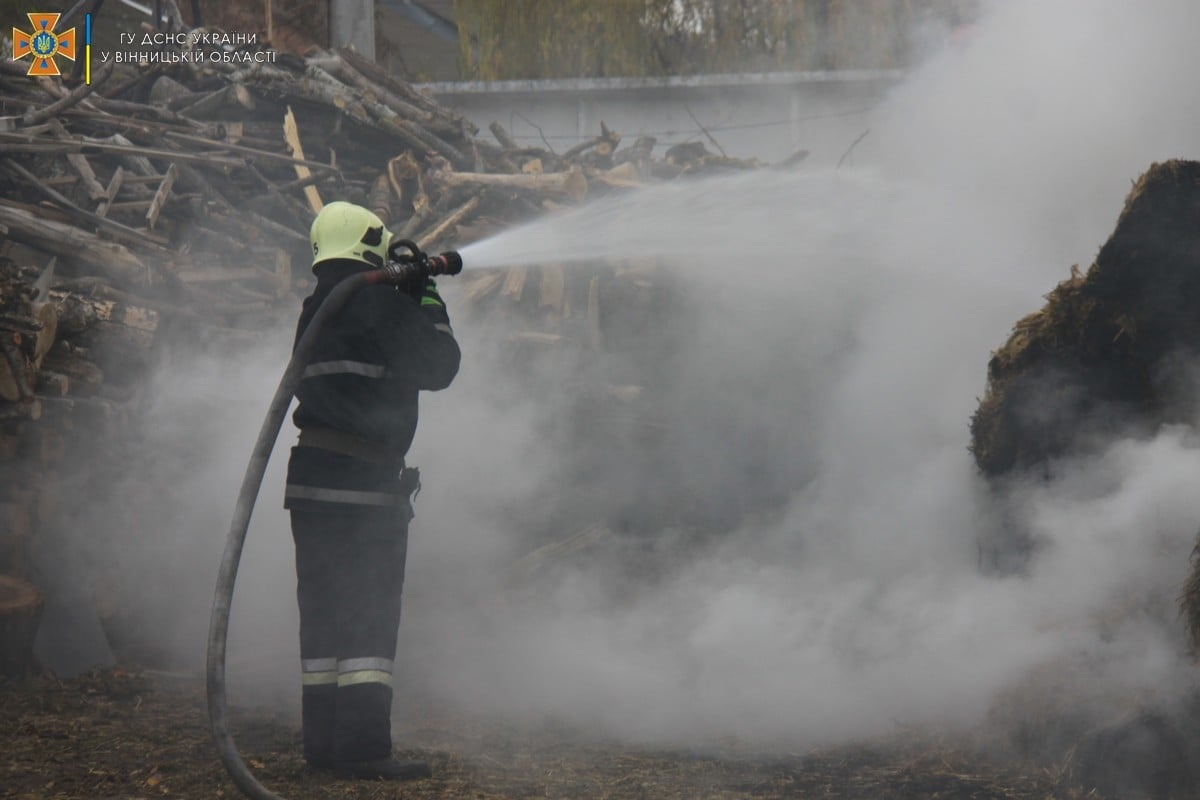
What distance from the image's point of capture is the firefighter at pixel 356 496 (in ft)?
13.7

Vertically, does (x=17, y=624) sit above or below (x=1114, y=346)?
below

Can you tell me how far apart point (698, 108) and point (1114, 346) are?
322 inches

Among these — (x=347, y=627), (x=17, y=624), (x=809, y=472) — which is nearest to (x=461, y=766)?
(x=347, y=627)

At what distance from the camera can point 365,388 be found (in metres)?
4.34

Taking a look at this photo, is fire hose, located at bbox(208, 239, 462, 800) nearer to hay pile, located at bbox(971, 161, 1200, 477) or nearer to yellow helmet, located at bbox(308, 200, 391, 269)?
yellow helmet, located at bbox(308, 200, 391, 269)

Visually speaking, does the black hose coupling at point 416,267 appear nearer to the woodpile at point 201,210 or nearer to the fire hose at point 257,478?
the fire hose at point 257,478

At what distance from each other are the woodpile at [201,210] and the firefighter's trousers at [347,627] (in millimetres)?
2407

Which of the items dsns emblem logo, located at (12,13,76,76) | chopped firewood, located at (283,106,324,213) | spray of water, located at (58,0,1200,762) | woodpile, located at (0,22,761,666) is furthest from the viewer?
dsns emblem logo, located at (12,13,76,76)

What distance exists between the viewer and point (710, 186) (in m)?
9.84

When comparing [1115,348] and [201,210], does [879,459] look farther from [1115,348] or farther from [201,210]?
[201,210]

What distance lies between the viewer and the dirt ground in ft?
12.6

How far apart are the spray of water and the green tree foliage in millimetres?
2114

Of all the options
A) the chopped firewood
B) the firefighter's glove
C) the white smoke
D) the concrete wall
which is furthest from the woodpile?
the firefighter's glove

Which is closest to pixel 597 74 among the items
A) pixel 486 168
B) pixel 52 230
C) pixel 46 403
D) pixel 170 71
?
pixel 486 168
